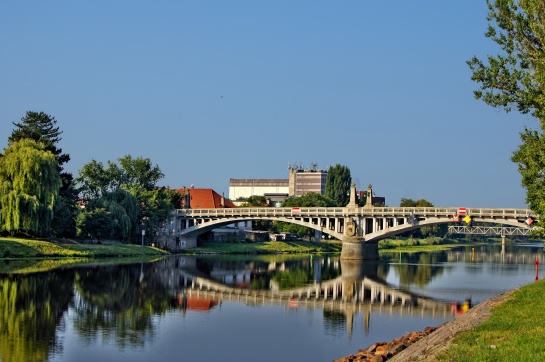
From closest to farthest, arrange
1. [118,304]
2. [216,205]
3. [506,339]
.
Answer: [506,339] < [118,304] < [216,205]

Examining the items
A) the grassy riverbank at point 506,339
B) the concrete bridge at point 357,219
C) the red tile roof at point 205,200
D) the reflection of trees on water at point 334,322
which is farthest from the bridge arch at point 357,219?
the grassy riverbank at point 506,339

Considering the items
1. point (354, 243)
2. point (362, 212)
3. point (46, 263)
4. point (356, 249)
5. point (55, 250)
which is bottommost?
point (46, 263)

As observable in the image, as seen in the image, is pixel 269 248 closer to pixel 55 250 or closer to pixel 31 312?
pixel 55 250

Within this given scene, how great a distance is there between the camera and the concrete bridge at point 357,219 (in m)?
101

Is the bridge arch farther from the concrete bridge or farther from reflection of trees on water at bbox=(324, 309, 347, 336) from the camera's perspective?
reflection of trees on water at bbox=(324, 309, 347, 336)

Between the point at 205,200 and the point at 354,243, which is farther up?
the point at 205,200

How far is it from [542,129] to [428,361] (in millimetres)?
23137

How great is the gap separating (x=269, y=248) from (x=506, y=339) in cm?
11200

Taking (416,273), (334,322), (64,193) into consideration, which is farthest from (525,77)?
(64,193)

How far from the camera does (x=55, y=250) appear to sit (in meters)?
89.0

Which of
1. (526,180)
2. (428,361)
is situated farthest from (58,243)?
(428,361)

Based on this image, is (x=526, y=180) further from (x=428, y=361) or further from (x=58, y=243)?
(x=58, y=243)

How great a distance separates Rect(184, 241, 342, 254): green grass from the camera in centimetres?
12694

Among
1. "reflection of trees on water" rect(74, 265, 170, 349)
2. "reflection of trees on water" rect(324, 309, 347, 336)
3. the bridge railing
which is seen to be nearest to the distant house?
the bridge railing
